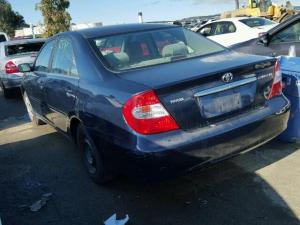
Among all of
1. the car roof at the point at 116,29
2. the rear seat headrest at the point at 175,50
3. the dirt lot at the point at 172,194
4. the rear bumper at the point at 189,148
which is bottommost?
the dirt lot at the point at 172,194

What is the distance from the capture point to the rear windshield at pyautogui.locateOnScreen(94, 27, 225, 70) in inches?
164

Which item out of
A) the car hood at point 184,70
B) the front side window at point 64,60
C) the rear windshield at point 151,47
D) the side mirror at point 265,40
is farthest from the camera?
the side mirror at point 265,40

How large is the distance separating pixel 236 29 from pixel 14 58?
7.47 m

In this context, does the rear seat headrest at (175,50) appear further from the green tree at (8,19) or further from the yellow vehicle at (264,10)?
the green tree at (8,19)

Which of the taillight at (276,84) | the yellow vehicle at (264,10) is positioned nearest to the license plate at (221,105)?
the taillight at (276,84)

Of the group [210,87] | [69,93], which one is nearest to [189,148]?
[210,87]

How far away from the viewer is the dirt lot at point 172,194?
361 centimetres

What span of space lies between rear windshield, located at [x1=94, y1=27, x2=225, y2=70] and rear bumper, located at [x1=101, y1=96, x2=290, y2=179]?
36.7 inches

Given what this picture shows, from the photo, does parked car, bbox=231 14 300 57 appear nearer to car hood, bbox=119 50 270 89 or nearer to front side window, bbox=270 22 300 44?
front side window, bbox=270 22 300 44

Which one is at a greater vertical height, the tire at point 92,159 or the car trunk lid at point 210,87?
the car trunk lid at point 210,87

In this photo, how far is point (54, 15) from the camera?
2622 centimetres

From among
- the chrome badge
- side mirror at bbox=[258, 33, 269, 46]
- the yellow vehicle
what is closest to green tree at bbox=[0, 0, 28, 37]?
the yellow vehicle

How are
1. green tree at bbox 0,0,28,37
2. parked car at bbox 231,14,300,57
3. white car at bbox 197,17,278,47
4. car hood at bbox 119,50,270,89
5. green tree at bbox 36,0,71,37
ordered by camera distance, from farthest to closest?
1. green tree at bbox 0,0,28,37
2. green tree at bbox 36,0,71,37
3. white car at bbox 197,17,278,47
4. parked car at bbox 231,14,300,57
5. car hood at bbox 119,50,270,89

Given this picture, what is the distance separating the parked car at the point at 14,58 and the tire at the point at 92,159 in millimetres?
5794
